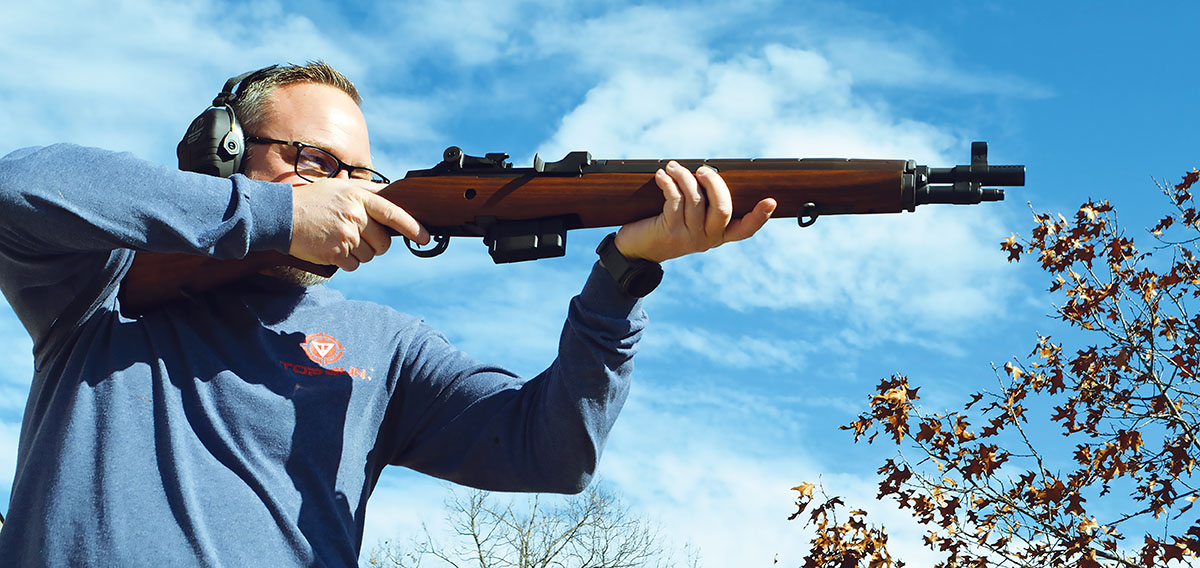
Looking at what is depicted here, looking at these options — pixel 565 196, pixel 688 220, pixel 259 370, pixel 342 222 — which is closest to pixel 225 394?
pixel 259 370

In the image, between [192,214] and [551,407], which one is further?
[551,407]

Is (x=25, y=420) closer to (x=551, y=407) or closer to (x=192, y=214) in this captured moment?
(x=192, y=214)

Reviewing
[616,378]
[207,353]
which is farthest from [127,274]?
[616,378]

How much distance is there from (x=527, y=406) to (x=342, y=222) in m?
0.84

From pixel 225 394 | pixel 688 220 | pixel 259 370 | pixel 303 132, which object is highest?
pixel 303 132

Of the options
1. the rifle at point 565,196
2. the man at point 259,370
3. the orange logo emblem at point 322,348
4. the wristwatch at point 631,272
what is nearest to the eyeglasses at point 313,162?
the man at point 259,370

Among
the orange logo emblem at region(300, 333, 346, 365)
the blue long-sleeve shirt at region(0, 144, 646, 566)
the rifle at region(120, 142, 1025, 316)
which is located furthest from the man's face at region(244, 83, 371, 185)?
the orange logo emblem at region(300, 333, 346, 365)

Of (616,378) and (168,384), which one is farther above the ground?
(616,378)

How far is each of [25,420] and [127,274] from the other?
51cm

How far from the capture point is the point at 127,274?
3.35 metres

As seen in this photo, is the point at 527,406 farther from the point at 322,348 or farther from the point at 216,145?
the point at 216,145

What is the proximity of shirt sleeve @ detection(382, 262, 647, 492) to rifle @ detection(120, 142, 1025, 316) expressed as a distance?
0.31 meters

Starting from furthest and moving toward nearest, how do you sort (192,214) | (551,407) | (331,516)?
(551,407) → (331,516) → (192,214)

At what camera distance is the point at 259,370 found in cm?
322
